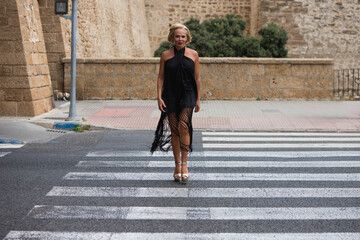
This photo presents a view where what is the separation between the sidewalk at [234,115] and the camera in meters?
11.2

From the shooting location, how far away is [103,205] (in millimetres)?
5066

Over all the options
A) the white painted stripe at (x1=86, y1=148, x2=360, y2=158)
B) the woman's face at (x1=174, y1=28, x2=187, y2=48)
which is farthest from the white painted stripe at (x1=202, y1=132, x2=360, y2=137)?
the woman's face at (x1=174, y1=28, x2=187, y2=48)

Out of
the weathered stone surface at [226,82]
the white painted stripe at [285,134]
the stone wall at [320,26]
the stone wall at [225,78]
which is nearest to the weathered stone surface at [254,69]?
the stone wall at [225,78]

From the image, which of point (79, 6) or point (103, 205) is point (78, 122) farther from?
point (79, 6)

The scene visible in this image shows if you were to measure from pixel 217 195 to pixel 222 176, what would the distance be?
917mm

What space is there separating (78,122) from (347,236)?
309 inches

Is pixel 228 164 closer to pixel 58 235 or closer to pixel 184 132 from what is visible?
pixel 184 132

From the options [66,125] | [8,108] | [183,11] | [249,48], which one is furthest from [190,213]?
[183,11]

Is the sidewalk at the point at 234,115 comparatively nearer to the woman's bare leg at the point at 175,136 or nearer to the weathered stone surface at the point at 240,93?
the weathered stone surface at the point at 240,93

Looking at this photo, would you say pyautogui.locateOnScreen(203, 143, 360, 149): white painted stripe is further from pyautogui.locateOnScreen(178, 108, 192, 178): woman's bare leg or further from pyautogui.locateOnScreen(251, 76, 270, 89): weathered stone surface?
pyautogui.locateOnScreen(251, 76, 270, 89): weathered stone surface

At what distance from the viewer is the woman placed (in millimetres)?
5945

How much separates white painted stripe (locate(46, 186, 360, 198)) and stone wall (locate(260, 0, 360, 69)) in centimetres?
2312

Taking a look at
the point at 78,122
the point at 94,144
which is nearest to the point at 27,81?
the point at 78,122

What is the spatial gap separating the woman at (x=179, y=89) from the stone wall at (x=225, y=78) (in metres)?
9.21
